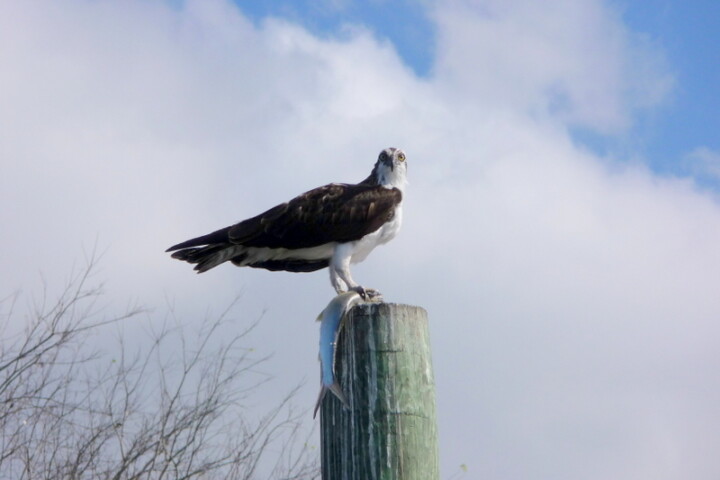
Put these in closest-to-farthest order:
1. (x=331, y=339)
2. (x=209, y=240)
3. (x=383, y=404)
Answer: (x=383, y=404) < (x=331, y=339) < (x=209, y=240)

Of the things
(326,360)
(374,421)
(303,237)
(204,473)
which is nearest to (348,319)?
(326,360)

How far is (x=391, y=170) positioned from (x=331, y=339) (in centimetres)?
336

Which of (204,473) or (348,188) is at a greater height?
(348,188)

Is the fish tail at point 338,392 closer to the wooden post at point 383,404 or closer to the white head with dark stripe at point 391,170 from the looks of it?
the wooden post at point 383,404

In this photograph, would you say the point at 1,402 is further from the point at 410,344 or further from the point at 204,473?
the point at 410,344

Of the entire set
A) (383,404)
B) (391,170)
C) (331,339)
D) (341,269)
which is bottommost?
(383,404)

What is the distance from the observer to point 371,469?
3.21m

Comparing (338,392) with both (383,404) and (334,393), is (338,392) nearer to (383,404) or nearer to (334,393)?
(334,393)

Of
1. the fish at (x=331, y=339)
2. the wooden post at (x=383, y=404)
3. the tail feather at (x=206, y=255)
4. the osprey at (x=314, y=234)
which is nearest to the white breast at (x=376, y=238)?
the osprey at (x=314, y=234)

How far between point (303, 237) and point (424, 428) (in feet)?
10.2

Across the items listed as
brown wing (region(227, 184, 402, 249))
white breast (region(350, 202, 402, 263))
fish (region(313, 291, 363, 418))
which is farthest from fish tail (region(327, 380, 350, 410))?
white breast (region(350, 202, 402, 263))

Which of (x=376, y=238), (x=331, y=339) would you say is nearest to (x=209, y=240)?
(x=376, y=238)

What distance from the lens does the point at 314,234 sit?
20.6 ft

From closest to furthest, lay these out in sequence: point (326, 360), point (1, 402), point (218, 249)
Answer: point (326, 360) → point (218, 249) → point (1, 402)
